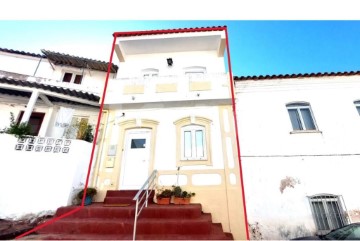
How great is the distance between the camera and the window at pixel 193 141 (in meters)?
6.94

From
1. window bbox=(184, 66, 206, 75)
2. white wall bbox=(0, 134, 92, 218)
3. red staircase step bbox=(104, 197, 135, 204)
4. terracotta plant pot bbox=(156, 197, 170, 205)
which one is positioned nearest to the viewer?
white wall bbox=(0, 134, 92, 218)

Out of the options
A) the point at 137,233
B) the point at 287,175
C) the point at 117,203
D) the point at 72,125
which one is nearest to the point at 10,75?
the point at 72,125

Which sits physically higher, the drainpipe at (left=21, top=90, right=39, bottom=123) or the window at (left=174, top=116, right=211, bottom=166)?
the drainpipe at (left=21, top=90, right=39, bottom=123)

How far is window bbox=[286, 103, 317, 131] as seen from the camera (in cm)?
772

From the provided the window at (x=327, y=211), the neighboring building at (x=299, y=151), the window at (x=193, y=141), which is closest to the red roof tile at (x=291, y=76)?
the neighboring building at (x=299, y=151)

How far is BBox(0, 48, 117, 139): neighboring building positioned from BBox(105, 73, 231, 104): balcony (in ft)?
4.53

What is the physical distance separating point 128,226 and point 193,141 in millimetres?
3816

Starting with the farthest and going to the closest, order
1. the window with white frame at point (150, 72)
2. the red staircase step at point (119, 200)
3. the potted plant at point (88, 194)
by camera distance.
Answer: the window with white frame at point (150, 72), the potted plant at point (88, 194), the red staircase step at point (119, 200)

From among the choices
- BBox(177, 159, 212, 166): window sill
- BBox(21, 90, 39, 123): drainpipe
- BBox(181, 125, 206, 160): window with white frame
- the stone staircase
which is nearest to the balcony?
BBox(181, 125, 206, 160): window with white frame

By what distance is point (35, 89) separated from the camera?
26.1 feet

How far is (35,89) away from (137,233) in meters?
7.65

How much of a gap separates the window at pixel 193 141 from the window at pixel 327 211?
4.10 metres

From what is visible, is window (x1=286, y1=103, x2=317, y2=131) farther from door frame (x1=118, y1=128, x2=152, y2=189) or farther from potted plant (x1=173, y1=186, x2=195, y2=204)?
door frame (x1=118, y1=128, x2=152, y2=189)

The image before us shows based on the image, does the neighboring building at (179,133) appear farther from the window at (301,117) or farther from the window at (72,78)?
the window at (72,78)
